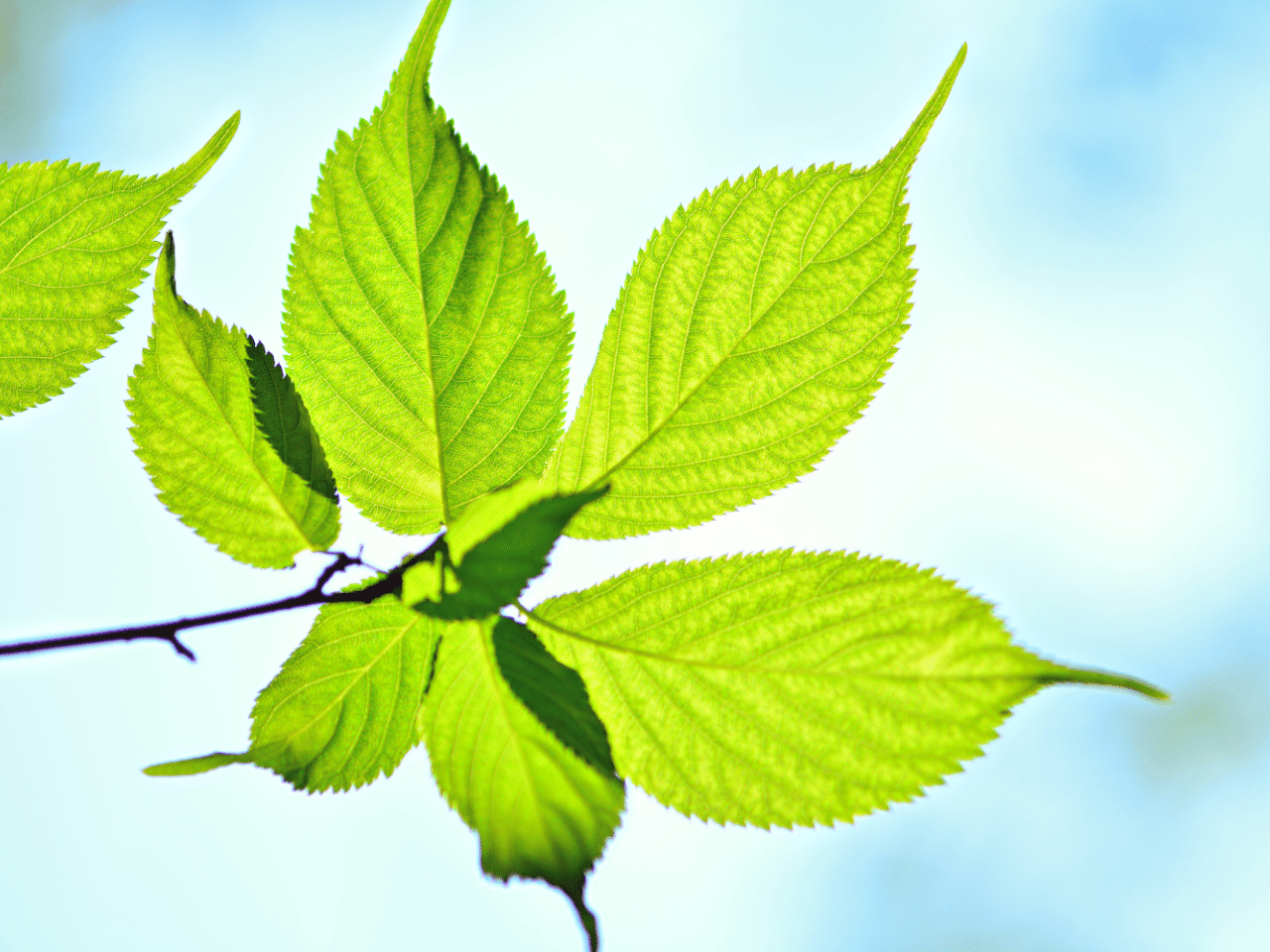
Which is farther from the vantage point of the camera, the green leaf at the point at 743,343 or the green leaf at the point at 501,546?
the green leaf at the point at 743,343

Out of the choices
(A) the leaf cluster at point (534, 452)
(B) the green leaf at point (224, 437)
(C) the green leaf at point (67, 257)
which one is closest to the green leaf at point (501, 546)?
(A) the leaf cluster at point (534, 452)

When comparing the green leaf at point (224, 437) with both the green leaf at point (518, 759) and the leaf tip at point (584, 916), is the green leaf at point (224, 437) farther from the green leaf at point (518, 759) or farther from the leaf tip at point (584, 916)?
the leaf tip at point (584, 916)

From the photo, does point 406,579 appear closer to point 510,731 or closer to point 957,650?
point 510,731

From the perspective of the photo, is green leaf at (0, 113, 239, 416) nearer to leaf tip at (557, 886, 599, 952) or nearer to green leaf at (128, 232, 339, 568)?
green leaf at (128, 232, 339, 568)

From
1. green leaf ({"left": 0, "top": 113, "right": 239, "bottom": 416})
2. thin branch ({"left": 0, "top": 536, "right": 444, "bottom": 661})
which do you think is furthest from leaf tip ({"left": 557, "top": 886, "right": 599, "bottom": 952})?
green leaf ({"left": 0, "top": 113, "right": 239, "bottom": 416})

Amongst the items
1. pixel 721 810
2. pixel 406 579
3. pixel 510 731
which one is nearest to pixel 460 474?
pixel 406 579

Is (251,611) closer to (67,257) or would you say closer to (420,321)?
(420,321)
